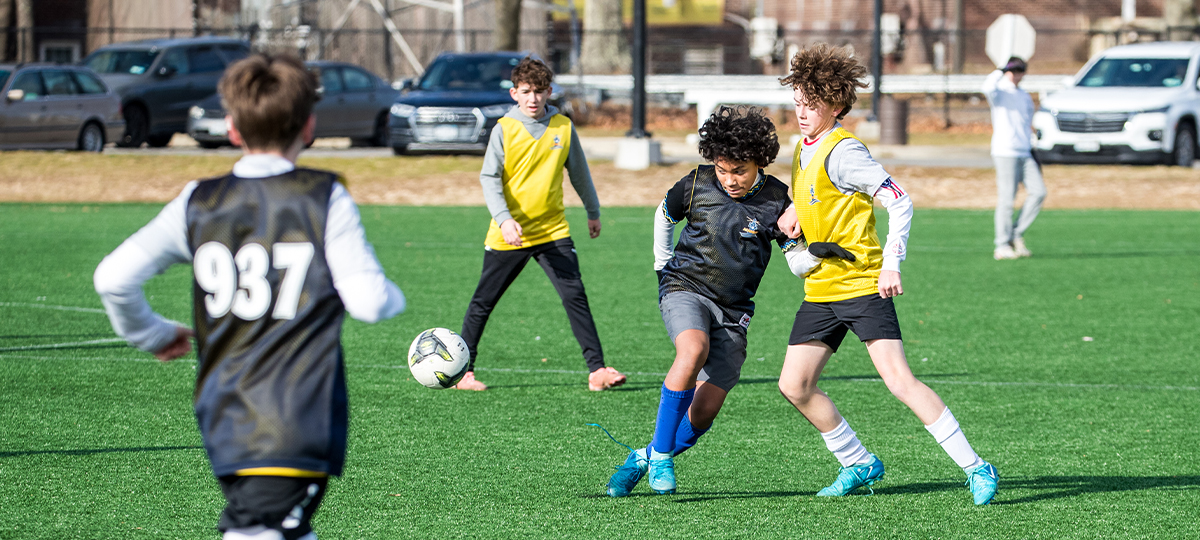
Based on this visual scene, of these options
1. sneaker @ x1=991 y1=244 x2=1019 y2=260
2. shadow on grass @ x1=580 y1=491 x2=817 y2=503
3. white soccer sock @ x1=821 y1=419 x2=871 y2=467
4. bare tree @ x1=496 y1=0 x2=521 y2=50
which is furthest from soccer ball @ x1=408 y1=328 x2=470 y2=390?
bare tree @ x1=496 y1=0 x2=521 y2=50

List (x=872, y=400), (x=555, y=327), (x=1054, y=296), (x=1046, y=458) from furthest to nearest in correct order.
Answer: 1. (x=1054, y=296)
2. (x=555, y=327)
3. (x=872, y=400)
4. (x=1046, y=458)

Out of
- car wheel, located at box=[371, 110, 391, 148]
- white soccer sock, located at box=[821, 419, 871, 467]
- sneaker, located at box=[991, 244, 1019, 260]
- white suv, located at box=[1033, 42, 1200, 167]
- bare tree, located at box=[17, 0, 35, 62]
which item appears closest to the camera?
white soccer sock, located at box=[821, 419, 871, 467]

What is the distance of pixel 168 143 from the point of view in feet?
86.3

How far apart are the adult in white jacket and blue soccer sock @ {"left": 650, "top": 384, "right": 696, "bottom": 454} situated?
8.72 m

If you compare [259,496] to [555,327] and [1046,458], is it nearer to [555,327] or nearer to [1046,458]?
[1046,458]

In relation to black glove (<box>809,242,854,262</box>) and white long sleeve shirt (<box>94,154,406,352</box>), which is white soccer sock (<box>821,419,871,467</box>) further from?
white long sleeve shirt (<box>94,154,406,352</box>)

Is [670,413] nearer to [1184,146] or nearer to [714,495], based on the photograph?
[714,495]

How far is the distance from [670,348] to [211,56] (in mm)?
20383

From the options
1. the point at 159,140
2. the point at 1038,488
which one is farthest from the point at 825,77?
the point at 159,140

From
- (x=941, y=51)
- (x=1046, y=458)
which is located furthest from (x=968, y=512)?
(x=941, y=51)

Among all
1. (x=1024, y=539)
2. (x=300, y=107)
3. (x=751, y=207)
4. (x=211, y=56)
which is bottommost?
(x=1024, y=539)

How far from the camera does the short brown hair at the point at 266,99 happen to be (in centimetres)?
307

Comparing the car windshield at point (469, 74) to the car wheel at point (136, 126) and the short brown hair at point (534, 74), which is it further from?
the short brown hair at point (534, 74)

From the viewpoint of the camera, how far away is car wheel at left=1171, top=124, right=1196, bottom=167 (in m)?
22.0
